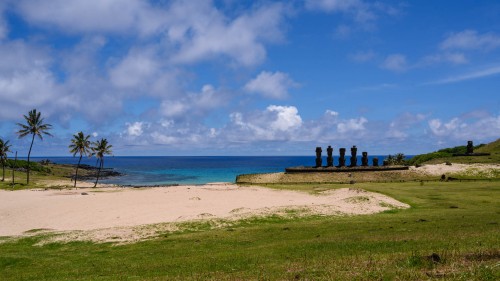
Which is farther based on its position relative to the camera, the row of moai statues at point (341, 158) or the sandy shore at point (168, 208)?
the row of moai statues at point (341, 158)

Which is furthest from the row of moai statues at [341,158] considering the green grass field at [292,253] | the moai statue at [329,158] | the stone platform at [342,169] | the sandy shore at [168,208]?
the green grass field at [292,253]

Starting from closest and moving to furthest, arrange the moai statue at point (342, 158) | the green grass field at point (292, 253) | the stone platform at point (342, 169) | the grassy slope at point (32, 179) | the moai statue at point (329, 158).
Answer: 1. the green grass field at point (292, 253)
2. the stone platform at point (342, 169)
3. the moai statue at point (342, 158)
4. the moai statue at point (329, 158)
5. the grassy slope at point (32, 179)

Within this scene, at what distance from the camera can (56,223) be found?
133 feet

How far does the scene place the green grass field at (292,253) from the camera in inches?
525

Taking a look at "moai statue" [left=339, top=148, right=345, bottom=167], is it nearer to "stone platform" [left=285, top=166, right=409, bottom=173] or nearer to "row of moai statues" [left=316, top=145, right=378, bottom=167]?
"row of moai statues" [left=316, top=145, right=378, bottom=167]

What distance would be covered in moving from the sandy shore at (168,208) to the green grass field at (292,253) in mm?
6403

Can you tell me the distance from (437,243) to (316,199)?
104ft

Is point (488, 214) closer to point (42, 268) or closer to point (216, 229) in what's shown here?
point (216, 229)

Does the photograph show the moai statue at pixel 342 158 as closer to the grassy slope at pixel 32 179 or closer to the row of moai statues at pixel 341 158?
the row of moai statues at pixel 341 158

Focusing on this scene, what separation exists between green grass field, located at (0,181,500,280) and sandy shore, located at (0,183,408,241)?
6.40m

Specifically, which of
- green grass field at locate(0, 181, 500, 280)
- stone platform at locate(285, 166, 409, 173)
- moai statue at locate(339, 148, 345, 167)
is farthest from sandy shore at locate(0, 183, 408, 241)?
moai statue at locate(339, 148, 345, 167)

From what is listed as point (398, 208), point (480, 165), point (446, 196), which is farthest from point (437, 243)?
point (480, 165)

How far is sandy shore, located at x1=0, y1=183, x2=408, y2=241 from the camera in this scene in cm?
3884

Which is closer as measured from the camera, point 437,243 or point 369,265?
point 369,265
